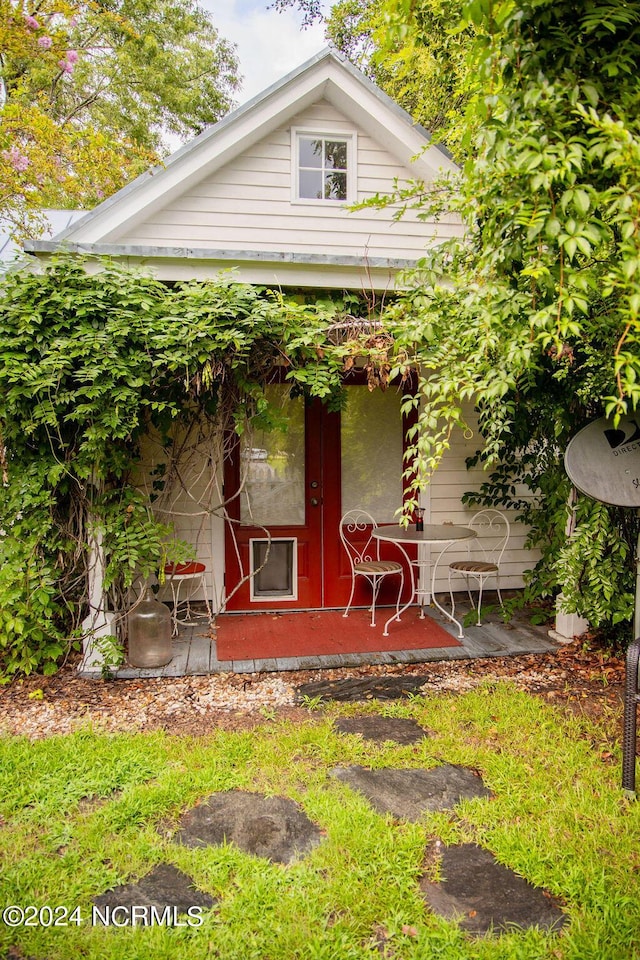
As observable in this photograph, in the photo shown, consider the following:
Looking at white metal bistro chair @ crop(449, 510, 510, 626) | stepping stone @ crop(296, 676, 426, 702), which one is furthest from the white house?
stepping stone @ crop(296, 676, 426, 702)

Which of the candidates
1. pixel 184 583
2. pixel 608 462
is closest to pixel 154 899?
pixel 608 462

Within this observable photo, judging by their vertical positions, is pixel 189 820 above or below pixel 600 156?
below

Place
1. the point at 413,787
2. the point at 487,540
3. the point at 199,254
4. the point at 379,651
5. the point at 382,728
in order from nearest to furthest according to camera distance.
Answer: the point at 413,787 → the point at 382,728 → the point at 199,254 → the point at 379,651 → the point at 487,540

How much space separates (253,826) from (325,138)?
5955mm

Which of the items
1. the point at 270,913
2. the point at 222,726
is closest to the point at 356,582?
the point at 222,726

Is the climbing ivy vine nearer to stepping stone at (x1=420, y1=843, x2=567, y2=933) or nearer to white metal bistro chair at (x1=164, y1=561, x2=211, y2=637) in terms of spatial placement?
white metal bistro chair at (x1=164, y1=561, x2=211, y2=637)

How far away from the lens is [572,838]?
8.29 ft

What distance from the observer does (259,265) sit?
449cm

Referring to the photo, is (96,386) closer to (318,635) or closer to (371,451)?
(318,635)

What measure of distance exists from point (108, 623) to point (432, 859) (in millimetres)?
2958

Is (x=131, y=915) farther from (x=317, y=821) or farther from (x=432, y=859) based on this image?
(x=432, y=859)

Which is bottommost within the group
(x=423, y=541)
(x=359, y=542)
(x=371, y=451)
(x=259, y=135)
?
(x=359, y=542)

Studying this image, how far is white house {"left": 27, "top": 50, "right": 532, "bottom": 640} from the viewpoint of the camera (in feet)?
18.1

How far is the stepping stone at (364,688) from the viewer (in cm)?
403
